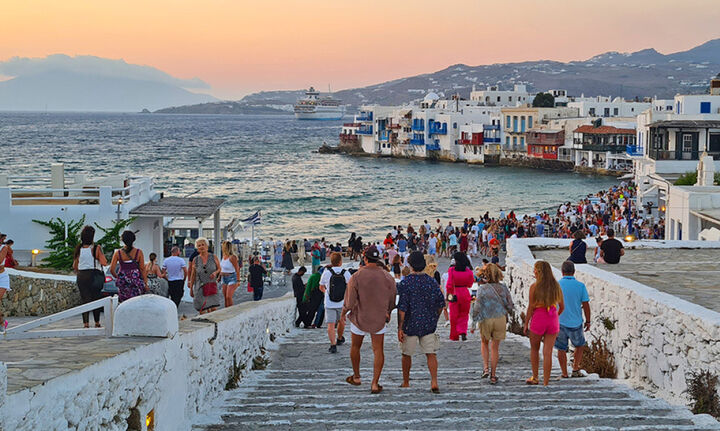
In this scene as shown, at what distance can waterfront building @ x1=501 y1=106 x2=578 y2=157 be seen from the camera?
345ft

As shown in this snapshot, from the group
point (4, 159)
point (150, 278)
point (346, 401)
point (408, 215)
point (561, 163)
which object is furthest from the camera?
point (4, 159)

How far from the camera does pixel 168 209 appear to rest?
66.8ft

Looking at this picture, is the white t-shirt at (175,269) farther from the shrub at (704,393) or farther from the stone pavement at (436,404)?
the shrub at (704,393)

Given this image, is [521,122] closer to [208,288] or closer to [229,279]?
[229,279]

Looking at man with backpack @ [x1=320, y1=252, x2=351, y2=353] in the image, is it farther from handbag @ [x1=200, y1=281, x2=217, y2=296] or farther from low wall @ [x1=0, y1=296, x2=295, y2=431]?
low wall @ [x1=0, y1=296, x2=295, y2=431]

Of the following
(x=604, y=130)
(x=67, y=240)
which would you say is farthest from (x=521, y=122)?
(x=67, y=240)

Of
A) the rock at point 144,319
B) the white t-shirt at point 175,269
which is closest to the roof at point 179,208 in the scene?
the white t-shirt at point 175,269

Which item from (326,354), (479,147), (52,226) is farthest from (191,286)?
(479,147)

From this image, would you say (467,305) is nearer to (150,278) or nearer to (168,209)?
(150,278)

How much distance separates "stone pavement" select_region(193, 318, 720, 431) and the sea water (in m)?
40.7

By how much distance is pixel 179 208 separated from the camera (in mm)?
20328

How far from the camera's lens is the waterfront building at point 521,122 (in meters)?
A: 105

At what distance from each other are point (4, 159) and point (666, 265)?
345 ft

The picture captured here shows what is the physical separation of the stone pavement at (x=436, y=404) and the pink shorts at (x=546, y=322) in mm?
485
